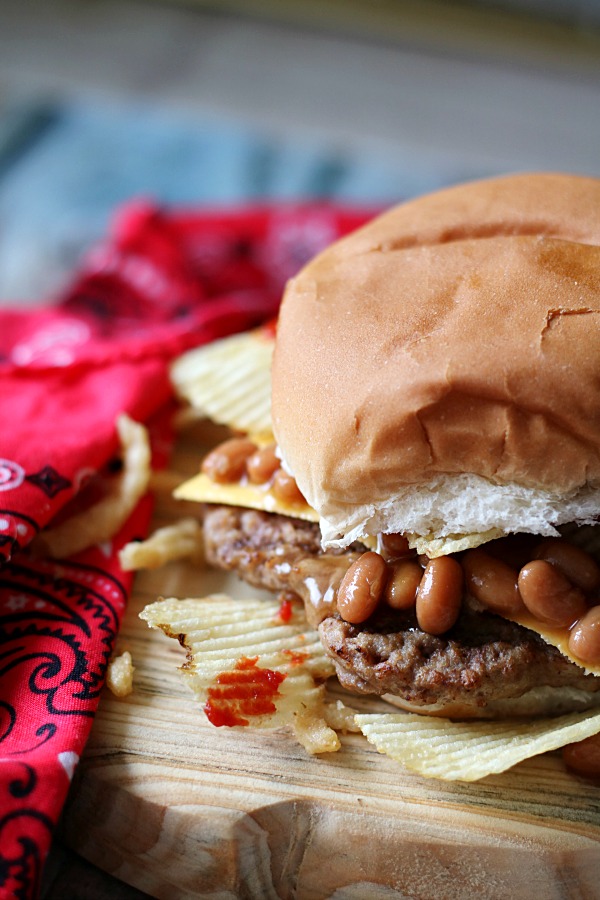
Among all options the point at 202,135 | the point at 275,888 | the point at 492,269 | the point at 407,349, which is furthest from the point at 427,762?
the point at 202,135

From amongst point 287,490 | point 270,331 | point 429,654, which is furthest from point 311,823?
point 270,331

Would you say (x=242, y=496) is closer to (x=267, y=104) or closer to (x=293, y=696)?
(x=293, y=696)

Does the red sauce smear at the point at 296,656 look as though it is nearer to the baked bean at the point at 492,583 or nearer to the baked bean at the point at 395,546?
the baked bean at the point at 395,546

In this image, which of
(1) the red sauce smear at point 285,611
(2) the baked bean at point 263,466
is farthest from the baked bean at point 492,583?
(2) the baked bean at point 263,466

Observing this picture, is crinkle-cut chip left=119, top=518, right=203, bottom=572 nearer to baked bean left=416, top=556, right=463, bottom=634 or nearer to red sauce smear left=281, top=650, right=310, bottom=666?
red sauce smear left=281, top=650, right=310, bottom=666

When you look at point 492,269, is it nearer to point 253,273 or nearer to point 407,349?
point 407,349

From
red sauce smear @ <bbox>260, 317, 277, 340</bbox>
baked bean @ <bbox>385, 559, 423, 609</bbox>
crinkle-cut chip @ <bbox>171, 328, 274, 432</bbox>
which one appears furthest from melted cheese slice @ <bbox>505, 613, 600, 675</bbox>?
red sauce smear @ <bbox>260, 317, 277, 340</bbox>
